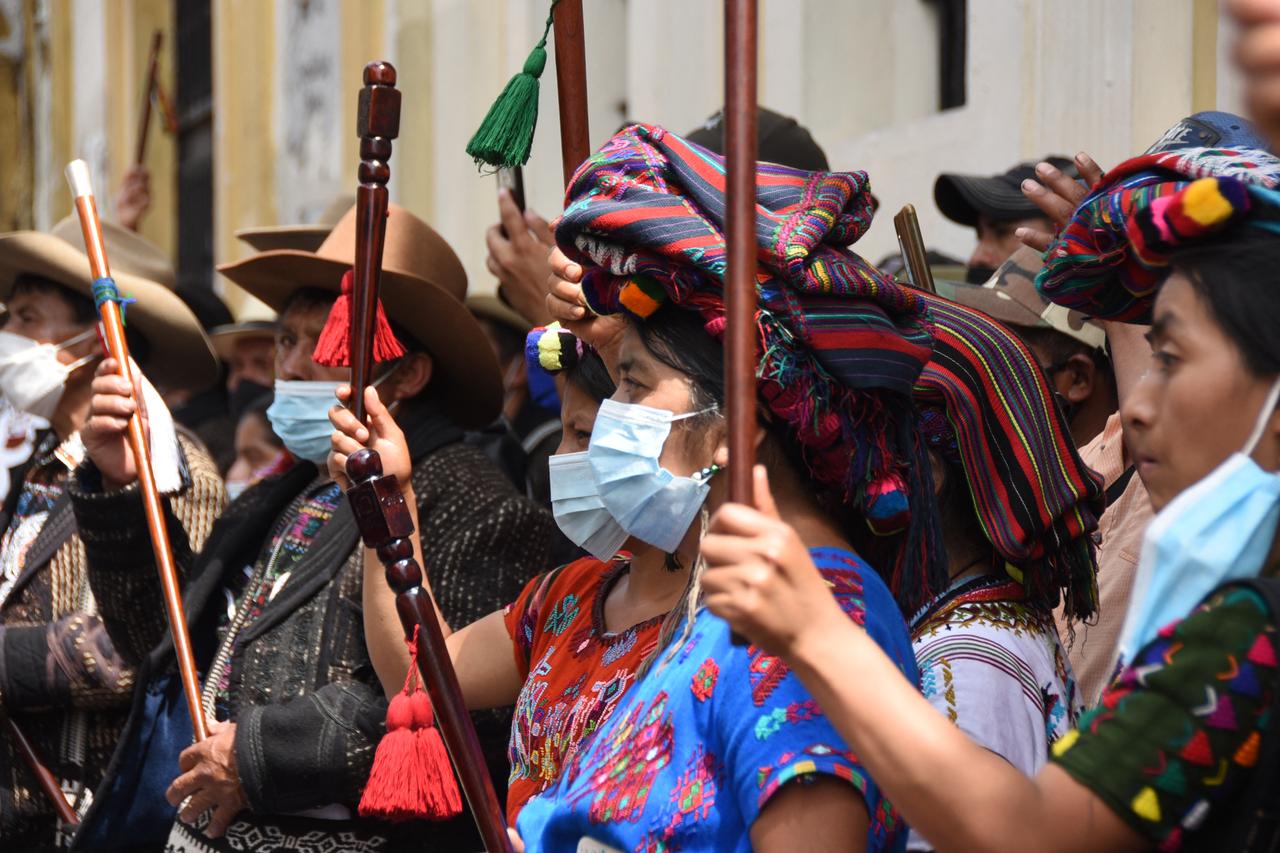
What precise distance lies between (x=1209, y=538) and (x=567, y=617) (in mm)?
1342

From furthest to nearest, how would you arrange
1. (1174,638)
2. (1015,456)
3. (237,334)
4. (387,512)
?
(237,334), (387,512), (1015,456), (1174,638)

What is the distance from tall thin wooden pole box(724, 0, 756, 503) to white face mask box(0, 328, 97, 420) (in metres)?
3.37

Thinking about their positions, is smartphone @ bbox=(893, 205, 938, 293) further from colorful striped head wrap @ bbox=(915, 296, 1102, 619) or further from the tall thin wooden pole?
the tall thin wooden pole

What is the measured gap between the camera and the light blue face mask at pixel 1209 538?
1.75m

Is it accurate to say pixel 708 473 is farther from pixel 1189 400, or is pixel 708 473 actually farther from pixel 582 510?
pixel 1189 400

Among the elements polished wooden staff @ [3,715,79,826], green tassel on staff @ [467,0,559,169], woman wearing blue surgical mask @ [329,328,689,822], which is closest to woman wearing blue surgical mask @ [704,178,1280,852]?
woman wearing blue surgical mask @ [329,328,689,822]

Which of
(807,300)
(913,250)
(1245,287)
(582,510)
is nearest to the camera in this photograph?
(1245,287)

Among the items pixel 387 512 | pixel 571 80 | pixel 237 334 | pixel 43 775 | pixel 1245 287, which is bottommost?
pixel 43 775

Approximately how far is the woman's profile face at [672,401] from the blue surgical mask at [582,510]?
204 millimetres

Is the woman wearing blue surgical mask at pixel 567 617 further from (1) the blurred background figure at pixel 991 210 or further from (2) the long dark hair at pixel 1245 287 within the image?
(1) the blurred background figure at pixel 991 210

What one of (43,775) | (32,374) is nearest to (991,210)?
(32,374)

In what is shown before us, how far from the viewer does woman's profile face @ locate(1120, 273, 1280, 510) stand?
1832 millimetres

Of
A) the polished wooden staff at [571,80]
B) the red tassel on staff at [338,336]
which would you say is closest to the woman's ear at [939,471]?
the polished wooden staff at [571,80]

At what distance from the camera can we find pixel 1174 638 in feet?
5.68
